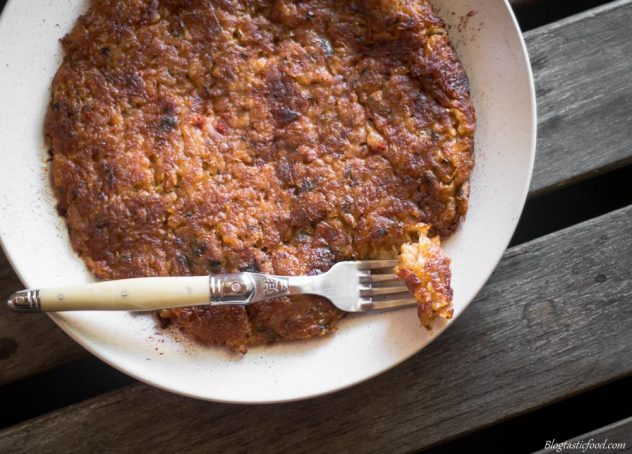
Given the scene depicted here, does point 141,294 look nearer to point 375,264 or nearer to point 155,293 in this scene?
point 155,293

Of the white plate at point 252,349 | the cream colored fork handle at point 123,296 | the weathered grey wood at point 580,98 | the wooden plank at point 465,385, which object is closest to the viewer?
the cream colored fork handle at point 123,296

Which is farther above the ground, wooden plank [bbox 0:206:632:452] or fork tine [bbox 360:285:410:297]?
fork tine [bbox 360:285:410:297]

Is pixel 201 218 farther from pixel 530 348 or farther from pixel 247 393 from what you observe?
pixel 530 348

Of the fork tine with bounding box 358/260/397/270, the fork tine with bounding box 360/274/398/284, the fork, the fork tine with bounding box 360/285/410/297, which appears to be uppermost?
the fork

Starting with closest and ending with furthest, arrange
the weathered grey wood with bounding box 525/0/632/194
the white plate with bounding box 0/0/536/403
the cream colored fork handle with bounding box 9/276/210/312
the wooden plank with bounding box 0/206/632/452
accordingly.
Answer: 1. the cream colored fork handle with bounding box 9/276/210/312
2. the white plate with bounding box 0/0/536/403
3. the wooden plank with bounding box 0/206/632/452
4. the weathered grey wood with bounding box 525/0/632/194

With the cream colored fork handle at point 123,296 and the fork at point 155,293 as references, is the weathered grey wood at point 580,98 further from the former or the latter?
the cream colored fork handle at point 123,296

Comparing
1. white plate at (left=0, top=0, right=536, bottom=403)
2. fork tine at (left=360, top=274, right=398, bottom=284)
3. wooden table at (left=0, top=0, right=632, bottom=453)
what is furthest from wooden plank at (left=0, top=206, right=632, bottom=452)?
fork tine at (left=360, top=274, right=398, bottom=284)

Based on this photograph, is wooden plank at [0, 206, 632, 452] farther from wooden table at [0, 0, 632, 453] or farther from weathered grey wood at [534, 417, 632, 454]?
weathered grey wood at [534, 417, 632, 454]

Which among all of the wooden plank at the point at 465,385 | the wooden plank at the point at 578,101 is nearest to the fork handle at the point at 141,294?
the wooden plank at the point at 465,385
